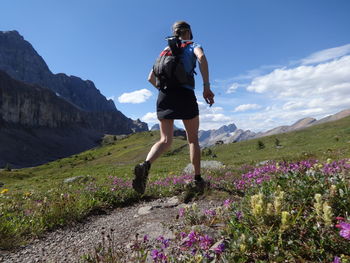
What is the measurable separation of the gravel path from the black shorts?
1.76 m

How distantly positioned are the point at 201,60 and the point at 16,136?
202 m

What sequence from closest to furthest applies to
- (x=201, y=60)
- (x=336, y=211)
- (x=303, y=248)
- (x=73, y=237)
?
(x=303, y=248) < (x=336, y=211) < (x=73, y=237) < (x=201, y=60)

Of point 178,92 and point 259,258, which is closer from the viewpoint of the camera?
point 259,258

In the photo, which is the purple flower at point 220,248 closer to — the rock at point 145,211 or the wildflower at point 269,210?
the wildflower at point 269,210

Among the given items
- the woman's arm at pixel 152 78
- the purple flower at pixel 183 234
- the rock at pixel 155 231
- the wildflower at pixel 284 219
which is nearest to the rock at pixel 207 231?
the purple flower at pixel 183 234

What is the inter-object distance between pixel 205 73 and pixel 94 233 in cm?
345

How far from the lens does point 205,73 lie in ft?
18.6

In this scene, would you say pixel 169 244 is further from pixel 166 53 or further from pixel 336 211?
pixel 166 53

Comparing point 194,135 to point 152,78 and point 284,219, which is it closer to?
point 152,78

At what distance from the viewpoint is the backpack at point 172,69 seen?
5.55 m

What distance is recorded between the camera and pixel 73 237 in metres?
4.77

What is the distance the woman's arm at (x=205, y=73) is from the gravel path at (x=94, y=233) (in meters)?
2.01

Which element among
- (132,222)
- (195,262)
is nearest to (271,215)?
(195,262)

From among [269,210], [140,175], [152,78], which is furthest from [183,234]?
[152,78]
